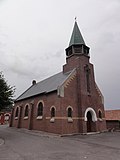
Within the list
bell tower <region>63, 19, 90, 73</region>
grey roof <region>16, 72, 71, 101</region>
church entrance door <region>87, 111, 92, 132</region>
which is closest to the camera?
church entrance door <region>87, 111, 92, 132</region>

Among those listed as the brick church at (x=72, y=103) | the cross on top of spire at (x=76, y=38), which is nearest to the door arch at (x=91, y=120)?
the brick church at (x=72, y=103)

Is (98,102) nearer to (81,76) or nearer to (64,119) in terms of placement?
(81,76)

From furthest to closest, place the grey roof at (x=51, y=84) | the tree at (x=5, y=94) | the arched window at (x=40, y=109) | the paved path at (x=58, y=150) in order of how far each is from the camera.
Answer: the arched window at (x=40, y=109) < the grey roof at (x=51, y=84) < the tree at (x=5, y=94) < the paved path at (x=58, y=150)

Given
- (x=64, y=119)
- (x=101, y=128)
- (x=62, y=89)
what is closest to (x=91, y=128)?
(x=101, y=128)

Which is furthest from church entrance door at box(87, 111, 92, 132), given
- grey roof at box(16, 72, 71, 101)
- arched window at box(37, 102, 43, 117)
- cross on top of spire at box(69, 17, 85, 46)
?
cross on top of spire at box(69, 17, 85, 46)

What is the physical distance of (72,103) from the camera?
22094mm

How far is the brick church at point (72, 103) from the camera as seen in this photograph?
21.1 m

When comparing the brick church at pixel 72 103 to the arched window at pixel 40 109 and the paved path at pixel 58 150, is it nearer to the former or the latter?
the arched window at pixel 40 109

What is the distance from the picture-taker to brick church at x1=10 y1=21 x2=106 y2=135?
69.1ft

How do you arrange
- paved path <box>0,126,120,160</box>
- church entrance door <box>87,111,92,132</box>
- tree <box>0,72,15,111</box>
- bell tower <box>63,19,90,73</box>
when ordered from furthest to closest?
1. bell tower <box>63,19,90,73</box>
2. church entrance door <box>87,111,92,132</box>
3. tree <box>0,72,15,111</box>
4. paved path <box>0,126,120,160</box>

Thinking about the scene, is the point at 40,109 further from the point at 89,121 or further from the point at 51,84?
the point at 89,121

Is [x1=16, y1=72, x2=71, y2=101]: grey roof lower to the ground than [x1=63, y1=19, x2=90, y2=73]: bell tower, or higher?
lower

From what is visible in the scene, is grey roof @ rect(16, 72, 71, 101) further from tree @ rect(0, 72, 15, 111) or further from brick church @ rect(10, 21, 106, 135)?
tree @ rect(0, 72, 15, 111)

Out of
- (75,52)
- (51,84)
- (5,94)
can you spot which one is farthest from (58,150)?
(75,52)
